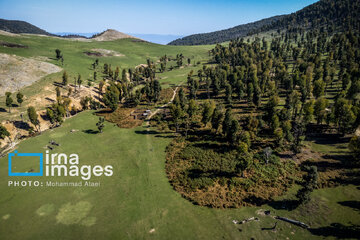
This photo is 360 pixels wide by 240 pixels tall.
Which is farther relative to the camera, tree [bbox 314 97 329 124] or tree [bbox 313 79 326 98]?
tree [bbox 313 79 326 98]

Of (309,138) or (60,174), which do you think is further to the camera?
(309,138)

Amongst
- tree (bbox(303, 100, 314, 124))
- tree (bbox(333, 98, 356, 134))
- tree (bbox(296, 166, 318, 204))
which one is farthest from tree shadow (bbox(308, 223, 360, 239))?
tree (bbox(303, 100, 314, 124))

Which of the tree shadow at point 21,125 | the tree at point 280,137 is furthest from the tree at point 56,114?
Result: the tree at point 280,137

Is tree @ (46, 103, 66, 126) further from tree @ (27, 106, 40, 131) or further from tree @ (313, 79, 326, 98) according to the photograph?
tree @ (313, 79, 326, 98)

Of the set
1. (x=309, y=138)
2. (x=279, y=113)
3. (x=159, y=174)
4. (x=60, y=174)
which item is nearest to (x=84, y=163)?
(x=60, y=174)

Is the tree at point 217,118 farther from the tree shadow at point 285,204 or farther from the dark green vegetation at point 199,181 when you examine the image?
the tree shadow at point 285,204

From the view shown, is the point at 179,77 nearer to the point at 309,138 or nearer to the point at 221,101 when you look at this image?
the point at 221,101
